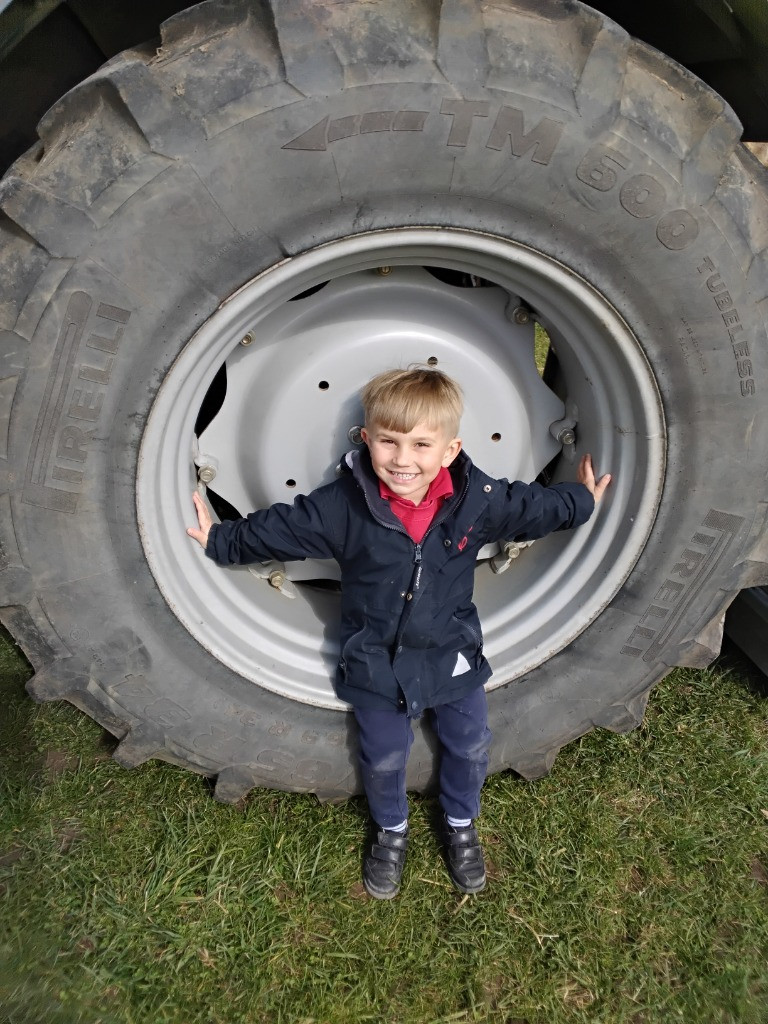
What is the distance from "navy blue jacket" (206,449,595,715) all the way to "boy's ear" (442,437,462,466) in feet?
0.13

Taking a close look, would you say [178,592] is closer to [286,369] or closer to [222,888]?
[286,369]

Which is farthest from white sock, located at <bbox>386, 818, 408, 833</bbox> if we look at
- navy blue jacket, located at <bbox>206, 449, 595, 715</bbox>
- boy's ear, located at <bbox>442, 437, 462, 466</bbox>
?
boy's ear, located at <bbox>442, 437, 462, 466</bbox>

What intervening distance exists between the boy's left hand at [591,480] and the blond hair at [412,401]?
33cm

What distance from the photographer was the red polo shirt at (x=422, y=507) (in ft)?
5.54

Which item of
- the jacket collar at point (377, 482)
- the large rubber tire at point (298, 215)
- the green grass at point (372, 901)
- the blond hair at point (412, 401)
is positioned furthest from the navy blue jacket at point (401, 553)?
the green grass at point (372, 901)

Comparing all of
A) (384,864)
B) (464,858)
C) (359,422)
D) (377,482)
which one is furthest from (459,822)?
(359,422)

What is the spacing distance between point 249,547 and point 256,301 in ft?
1.68

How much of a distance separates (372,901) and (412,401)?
3.67ft

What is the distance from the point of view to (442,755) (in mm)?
1892

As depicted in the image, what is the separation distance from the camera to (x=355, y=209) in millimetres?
1367

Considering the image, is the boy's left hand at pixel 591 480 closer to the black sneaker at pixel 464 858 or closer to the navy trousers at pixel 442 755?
the navy trousers at pixel 442 755

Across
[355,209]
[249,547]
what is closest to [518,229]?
[355,209]

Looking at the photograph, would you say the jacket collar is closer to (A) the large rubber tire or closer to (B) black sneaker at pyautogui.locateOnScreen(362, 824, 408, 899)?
(A) the large rubber tire

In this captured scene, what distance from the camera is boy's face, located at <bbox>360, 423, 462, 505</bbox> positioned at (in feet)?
5.21
